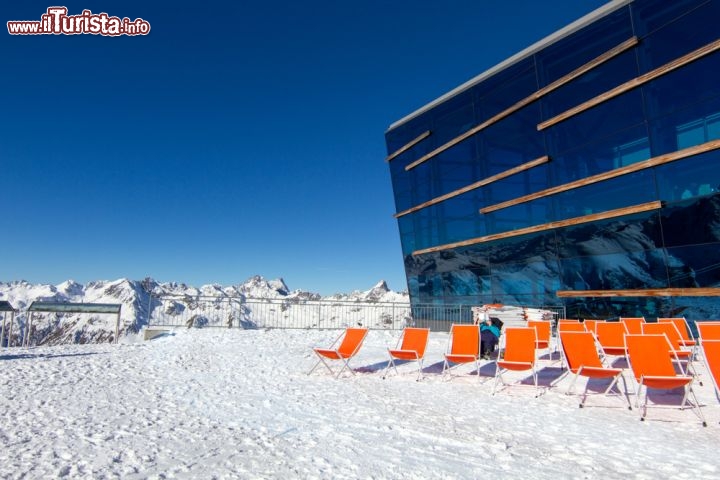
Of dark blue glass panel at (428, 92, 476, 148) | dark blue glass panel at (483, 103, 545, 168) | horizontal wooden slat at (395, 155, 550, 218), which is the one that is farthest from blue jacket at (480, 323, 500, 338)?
dark blue glass panel at (428, 92, 476, 148)

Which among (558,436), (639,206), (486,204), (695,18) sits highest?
(695,18)

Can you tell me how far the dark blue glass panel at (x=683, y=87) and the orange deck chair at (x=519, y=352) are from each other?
9762mm

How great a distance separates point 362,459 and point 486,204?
16.0 m

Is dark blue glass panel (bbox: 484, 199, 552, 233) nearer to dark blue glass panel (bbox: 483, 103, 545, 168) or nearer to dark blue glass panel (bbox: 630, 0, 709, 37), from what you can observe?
dark blue glass panel (bbox: 483, 103, 545, 168)

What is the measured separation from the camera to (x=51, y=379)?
21.5 ft

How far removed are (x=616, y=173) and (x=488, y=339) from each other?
831 centimetres

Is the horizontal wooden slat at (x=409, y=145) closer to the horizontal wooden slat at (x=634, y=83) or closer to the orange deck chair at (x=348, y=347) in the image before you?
the horizontal wooden slat at (x=634, y=83)

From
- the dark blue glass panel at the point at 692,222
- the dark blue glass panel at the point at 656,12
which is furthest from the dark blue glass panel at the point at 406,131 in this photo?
the dark blue glass panel at the point at 692,222

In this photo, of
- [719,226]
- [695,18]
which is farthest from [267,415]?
[695,18]

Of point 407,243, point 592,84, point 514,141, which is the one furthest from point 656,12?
point 407,243

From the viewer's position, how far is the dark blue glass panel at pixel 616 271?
41.7 feet

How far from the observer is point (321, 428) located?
417 cm

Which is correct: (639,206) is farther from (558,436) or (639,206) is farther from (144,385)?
(144,385)

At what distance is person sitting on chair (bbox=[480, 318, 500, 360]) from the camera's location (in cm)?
892
